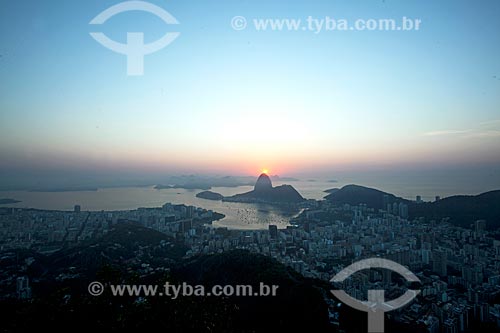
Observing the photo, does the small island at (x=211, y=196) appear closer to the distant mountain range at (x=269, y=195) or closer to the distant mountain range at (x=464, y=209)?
the distant mountain range at (x=269, y=195)

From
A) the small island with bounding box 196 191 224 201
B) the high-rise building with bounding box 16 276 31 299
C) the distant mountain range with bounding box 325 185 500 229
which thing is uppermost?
the distant mountain range with bounding box 325 185 500 229

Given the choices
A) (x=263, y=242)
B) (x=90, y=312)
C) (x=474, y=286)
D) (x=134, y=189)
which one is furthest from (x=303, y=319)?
(x=134, y=189)

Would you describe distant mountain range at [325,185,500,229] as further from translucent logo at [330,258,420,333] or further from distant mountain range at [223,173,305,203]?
distant mountain range at [223,173,305,203]

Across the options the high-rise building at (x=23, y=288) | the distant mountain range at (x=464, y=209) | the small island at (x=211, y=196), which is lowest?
the high-rise building at (x=23, y=288)

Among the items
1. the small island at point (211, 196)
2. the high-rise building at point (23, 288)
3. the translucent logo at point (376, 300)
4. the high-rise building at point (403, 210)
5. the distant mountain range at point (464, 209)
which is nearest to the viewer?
the translucent logo at point (376, 300)

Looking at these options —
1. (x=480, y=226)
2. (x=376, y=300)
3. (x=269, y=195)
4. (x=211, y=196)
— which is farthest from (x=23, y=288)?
(x=211, y=196)

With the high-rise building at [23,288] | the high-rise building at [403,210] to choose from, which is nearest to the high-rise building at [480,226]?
the high-rise building at [403,210]

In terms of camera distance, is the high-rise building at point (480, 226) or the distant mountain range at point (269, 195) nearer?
the high-rise building at point (480, 226)

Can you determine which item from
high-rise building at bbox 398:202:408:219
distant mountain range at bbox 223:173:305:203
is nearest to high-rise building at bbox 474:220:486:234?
high-rise building at bbox 398:202:408:219

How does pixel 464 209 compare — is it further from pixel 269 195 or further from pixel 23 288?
pixel 269 195

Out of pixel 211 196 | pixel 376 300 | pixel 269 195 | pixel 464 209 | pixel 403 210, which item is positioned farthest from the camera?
pixel 211 196

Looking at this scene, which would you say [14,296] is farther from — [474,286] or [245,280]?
[474,286]
